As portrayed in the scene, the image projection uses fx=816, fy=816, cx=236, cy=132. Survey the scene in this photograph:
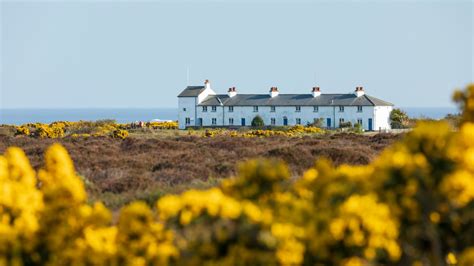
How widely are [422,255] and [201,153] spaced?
2014 cm

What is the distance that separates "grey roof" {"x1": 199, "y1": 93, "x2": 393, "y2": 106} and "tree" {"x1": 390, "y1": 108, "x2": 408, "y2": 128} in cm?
129

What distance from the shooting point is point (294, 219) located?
321 inches

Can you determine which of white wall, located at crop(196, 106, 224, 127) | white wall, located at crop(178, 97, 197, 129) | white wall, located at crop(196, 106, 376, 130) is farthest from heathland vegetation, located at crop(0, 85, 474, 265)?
white wall, located at crop(178, 97, 197, 129)

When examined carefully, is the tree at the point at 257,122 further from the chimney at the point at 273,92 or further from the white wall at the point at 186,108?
the white wall at the point at 186,108

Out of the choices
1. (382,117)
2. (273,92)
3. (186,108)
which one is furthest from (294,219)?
(186,108)

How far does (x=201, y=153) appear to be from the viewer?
28.8 meters

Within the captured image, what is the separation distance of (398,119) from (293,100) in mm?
10233

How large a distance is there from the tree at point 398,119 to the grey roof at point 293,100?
1290mm

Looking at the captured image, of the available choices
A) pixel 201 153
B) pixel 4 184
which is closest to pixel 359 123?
pixel 201 153

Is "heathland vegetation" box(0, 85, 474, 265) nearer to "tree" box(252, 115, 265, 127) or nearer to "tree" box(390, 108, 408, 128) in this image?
"tree" box(252, 115, 265, 127)

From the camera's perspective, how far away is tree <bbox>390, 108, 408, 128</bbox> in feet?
253

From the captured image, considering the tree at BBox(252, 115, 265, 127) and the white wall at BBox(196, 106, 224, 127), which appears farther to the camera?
the white wall at BBox(196, 106, 224, 127)

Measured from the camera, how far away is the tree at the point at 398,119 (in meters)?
77.1

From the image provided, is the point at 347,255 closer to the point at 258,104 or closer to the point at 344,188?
the point at 344,188
